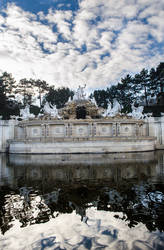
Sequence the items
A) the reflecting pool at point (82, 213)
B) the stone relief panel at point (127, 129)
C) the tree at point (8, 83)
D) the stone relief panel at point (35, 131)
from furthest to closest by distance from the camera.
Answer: the tree at point (8, 83) → the stone relief panel at point (35, 131) → the stone relief panel at point (127, 129) → the reflecting pool at point (82, 213)

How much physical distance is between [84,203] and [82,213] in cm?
69

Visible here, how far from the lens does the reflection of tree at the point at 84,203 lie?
5.38 metres

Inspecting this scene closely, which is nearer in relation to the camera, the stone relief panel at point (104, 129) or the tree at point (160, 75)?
the stone relief panel at point (104, 129)

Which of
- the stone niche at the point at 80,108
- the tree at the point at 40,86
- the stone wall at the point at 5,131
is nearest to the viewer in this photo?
the stone wall at the point at 5,131

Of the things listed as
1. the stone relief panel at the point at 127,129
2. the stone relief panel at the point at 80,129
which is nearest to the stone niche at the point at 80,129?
the stone relief panel at the point at 80,129

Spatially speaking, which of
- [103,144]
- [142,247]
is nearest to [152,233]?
[142,247]

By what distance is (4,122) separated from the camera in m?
27.6

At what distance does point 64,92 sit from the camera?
6362 centimetres

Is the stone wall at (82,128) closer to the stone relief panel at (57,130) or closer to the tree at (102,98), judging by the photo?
the stone relief panel at (57,130)

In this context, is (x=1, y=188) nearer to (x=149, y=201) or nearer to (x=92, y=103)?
(x=149, y=201)

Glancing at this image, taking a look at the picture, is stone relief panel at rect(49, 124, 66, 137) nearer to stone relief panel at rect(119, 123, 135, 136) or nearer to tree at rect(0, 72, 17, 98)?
stone relief panel at rect(119, 123, 135, 136)

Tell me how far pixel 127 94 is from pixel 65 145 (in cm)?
4195

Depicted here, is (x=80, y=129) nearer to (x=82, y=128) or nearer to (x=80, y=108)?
(x=82, y=128)

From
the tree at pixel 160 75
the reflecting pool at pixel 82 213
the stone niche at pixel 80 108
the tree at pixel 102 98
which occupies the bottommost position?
the reflecting pool at pixel 82 213
